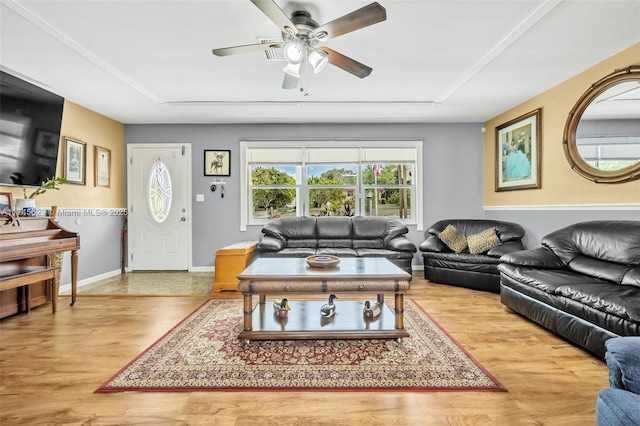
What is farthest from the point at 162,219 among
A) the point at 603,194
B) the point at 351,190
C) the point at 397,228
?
the point at 603,194

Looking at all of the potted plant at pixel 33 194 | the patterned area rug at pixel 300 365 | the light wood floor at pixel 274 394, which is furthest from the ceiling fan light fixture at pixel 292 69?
the potted plant at pixel 33 194

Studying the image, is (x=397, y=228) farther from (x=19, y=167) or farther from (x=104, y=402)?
(x=19, y=167)

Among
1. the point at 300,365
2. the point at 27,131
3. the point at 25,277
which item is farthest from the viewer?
the point at 27,131

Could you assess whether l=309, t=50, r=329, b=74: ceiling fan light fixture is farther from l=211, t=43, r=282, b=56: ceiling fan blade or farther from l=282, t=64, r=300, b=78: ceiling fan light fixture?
l=211, t=43, r=282, b=56: ceiling fan blade

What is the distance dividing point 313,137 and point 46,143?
3577 mm

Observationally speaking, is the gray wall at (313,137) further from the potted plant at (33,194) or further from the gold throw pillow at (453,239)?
the potted plant at (33,194)

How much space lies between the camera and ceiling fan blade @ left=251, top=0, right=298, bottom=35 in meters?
1.92

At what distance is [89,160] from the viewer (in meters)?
4.75

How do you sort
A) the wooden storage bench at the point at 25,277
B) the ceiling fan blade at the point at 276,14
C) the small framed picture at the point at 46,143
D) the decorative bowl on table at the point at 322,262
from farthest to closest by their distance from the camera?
the small framed picture at the point at 46,143
the wooden storage bench at the point at 25,277
the decorative bowl on table at the point at 322,262
the ceiling fan blade at the point at 276,14

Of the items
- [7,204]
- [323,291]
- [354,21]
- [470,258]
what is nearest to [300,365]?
[323,291]

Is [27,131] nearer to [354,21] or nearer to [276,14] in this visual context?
[276,14]

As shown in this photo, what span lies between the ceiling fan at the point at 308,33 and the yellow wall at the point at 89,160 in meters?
3.18

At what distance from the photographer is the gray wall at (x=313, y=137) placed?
556 centimetres

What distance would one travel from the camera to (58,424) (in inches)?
63.6
